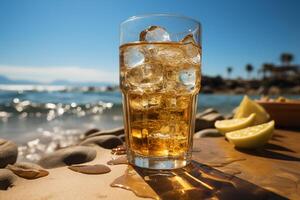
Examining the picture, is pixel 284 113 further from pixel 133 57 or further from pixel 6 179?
pixel 6 179

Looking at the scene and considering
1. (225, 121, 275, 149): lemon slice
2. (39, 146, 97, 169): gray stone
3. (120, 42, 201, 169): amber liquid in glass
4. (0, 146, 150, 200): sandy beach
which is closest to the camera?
(0, 146, 150, 200): sandy beach

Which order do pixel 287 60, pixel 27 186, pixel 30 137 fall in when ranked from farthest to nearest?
1. pixel 287 60
2. pixel 30 137
3. pixel 27 186

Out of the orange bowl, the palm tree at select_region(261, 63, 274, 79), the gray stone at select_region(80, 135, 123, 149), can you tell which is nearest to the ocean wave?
the gray stone at select_region(80, 135, 123, 149)

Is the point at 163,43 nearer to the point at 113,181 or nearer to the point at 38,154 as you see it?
the point at 113,181

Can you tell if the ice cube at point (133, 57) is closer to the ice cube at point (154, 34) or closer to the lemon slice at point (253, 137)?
the ice cube at point (154, 34)

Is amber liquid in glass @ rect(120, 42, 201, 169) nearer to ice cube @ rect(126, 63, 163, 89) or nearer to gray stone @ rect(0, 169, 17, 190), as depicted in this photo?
ice cube @ rect(126, 63, 163, 89)

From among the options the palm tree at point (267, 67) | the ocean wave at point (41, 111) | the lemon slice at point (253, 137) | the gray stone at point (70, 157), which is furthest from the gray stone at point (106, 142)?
the palm tree at point (267, 67)

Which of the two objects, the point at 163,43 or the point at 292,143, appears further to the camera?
the point at 292,143

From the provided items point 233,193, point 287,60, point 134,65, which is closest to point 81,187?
point 233,193
